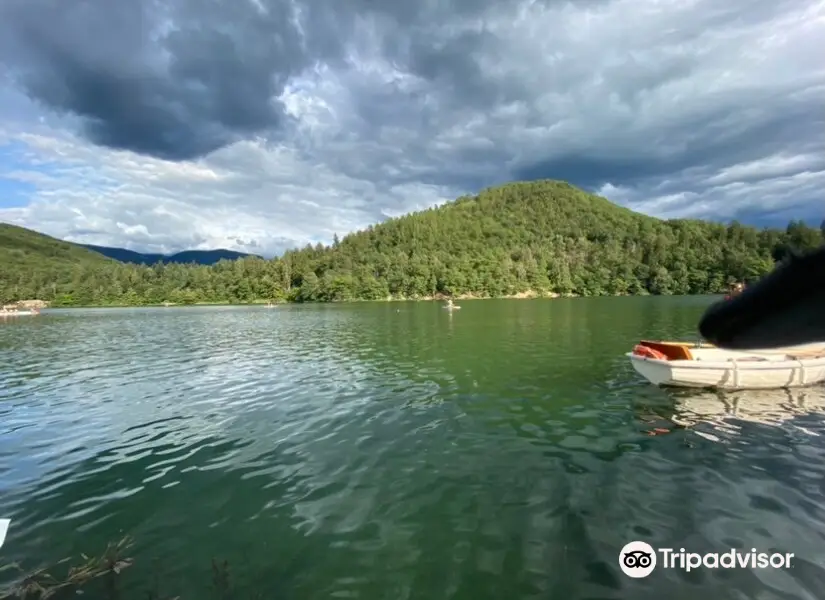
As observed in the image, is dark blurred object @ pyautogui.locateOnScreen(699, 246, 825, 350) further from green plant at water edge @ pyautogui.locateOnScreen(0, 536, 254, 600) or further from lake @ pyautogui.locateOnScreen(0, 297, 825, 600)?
green plant at water edge @ pyautogui.locateOnScreen(0, 536, 254, 600)

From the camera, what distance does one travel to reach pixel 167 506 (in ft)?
38.0

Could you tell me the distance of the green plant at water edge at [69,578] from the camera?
Result: 27.2ft

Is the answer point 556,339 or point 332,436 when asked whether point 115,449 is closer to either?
point 332,436

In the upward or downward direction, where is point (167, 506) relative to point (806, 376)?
downward

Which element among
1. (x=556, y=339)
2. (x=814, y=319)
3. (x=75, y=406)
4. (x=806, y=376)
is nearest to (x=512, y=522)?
(x=814, y=319)

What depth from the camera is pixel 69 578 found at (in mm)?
8656

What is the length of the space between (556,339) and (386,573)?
36069 mm

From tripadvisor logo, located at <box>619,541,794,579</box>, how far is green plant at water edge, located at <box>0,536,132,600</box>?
30.1 feet

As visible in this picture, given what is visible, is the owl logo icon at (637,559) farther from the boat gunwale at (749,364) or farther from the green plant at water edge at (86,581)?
the boat gunwale at (749,364)

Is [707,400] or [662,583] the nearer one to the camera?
[662,583]


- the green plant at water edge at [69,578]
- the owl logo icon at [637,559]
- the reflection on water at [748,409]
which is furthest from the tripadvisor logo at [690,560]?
the green plant at water edge at [69,578]

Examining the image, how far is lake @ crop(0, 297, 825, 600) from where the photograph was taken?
8.70 meters

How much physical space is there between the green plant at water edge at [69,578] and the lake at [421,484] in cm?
30

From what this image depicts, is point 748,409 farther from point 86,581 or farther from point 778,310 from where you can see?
point 86,581
